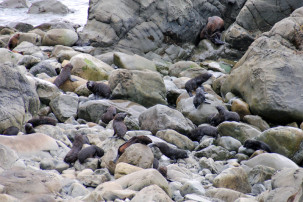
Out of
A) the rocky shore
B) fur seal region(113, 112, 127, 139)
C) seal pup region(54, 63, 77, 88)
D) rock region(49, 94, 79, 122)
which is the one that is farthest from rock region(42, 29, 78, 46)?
fur seal region(113, 112, 127, 139)

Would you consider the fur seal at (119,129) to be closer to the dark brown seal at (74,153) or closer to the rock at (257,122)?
the dark brown seal at (74,153)

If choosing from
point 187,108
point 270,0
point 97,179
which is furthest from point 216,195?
point 270,0

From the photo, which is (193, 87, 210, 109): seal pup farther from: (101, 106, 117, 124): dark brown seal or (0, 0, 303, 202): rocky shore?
(101, 106, 117, 124): dark brown seal

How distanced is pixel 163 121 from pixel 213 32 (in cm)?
1226

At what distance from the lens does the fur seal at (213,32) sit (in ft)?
72.8

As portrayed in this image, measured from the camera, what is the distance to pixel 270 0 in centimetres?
Answer: 2088

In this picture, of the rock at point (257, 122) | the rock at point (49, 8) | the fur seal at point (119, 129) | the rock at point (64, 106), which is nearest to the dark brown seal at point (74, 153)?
the fur seal at point (119, 129)

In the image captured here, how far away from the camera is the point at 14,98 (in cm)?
925

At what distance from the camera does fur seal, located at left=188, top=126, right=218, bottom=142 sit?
10898 millimetres

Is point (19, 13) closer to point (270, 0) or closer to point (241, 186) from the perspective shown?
point (270, 0)

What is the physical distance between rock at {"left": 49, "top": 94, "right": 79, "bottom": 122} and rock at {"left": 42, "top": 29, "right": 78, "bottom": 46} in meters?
8.34

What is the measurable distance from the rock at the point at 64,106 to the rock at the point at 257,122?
183 inches

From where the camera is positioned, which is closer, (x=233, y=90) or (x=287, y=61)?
(x=287, y=61)

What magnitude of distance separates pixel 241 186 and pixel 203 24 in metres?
16.1
